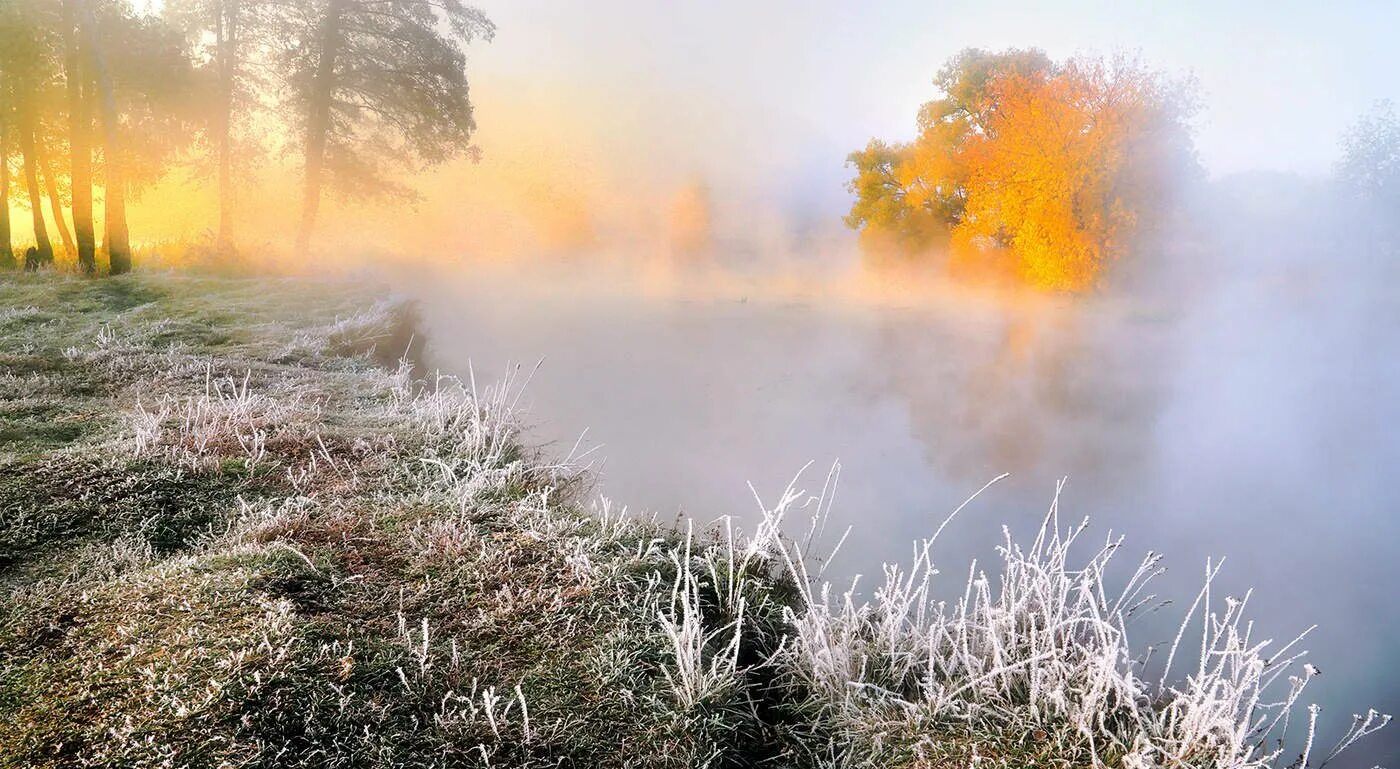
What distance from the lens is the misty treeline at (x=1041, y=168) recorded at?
1878 centimetres

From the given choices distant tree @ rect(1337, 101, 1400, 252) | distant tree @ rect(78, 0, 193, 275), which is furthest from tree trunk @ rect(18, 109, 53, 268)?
distant tree @ rect(1337, 101, 1400, 252)

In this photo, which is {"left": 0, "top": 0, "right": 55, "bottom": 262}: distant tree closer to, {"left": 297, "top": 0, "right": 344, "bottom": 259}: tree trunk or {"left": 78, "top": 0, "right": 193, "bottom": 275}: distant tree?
{"left": 78, "top": 0, "right": 193, "bottom": 275}: distant tree

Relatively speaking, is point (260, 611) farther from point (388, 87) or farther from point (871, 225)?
point (871, 225)

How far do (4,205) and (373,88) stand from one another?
6793mm

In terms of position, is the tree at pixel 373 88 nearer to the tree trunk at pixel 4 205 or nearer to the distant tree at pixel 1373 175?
the tree trunk at pixel 4 205

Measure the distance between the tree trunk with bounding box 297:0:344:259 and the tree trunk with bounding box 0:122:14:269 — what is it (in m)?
4.47

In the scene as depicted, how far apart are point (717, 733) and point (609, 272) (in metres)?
20.6

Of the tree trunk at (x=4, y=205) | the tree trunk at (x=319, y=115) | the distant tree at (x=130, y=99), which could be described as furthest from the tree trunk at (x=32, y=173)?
the tree trunk at (x=319, y=115)

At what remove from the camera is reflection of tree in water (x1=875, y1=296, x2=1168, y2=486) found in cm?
723

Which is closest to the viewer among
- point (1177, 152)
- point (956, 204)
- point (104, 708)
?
point (104, 708)

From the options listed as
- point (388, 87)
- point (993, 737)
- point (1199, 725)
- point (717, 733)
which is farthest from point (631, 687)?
point (388, 87)

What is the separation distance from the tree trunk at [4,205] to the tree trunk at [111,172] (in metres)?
1.45

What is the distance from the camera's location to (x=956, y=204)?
2352 cm

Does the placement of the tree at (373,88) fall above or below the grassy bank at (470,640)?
above
